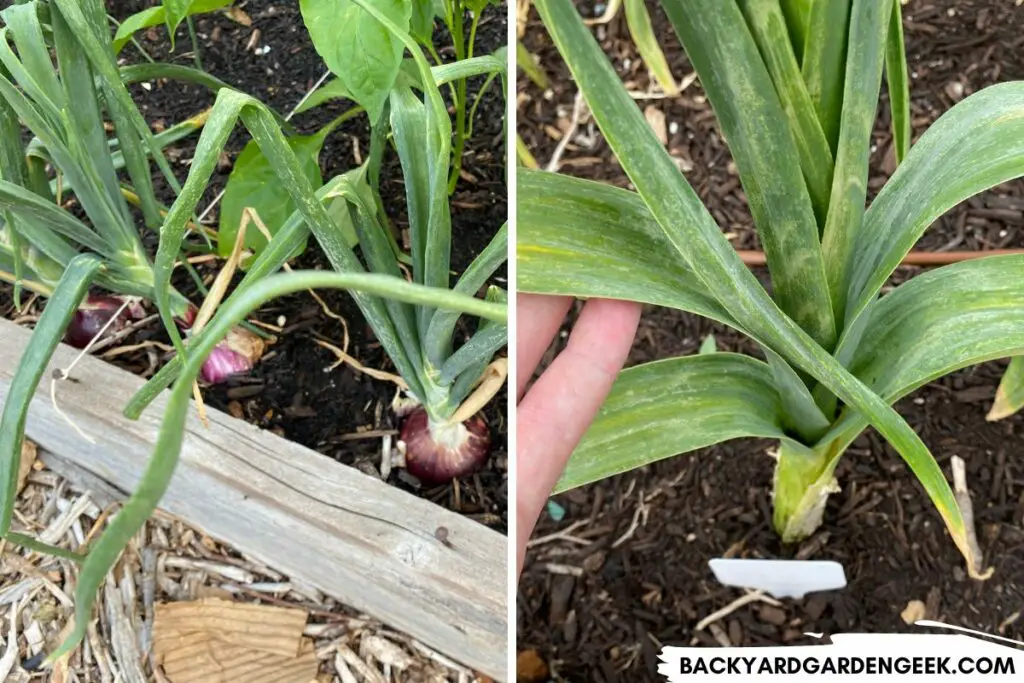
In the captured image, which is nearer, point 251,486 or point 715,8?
point 715,8

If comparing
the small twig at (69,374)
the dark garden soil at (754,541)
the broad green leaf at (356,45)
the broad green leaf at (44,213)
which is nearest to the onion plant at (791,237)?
the broad green leaf at (356,45)

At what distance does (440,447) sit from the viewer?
0.74 m

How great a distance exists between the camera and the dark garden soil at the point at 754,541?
0.74 m

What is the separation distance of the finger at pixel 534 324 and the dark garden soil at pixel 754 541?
0.71 ft

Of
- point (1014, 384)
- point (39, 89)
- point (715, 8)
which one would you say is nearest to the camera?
point (715, 8)

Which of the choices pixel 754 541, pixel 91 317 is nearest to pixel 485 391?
pixel 754 541

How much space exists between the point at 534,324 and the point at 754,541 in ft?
1.08

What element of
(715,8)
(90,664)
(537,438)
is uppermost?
(715,8)

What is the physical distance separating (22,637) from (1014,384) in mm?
876

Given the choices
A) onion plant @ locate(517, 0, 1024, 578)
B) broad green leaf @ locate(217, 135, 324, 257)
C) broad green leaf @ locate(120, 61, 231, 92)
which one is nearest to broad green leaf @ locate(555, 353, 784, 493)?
onion plant @ locate(517, 0, 1024, 578)

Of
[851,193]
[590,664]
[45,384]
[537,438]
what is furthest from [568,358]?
[45,384]

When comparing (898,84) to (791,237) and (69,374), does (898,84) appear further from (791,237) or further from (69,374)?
(69,374)

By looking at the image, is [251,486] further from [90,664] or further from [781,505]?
[781,505]

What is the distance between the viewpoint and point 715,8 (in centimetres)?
41
